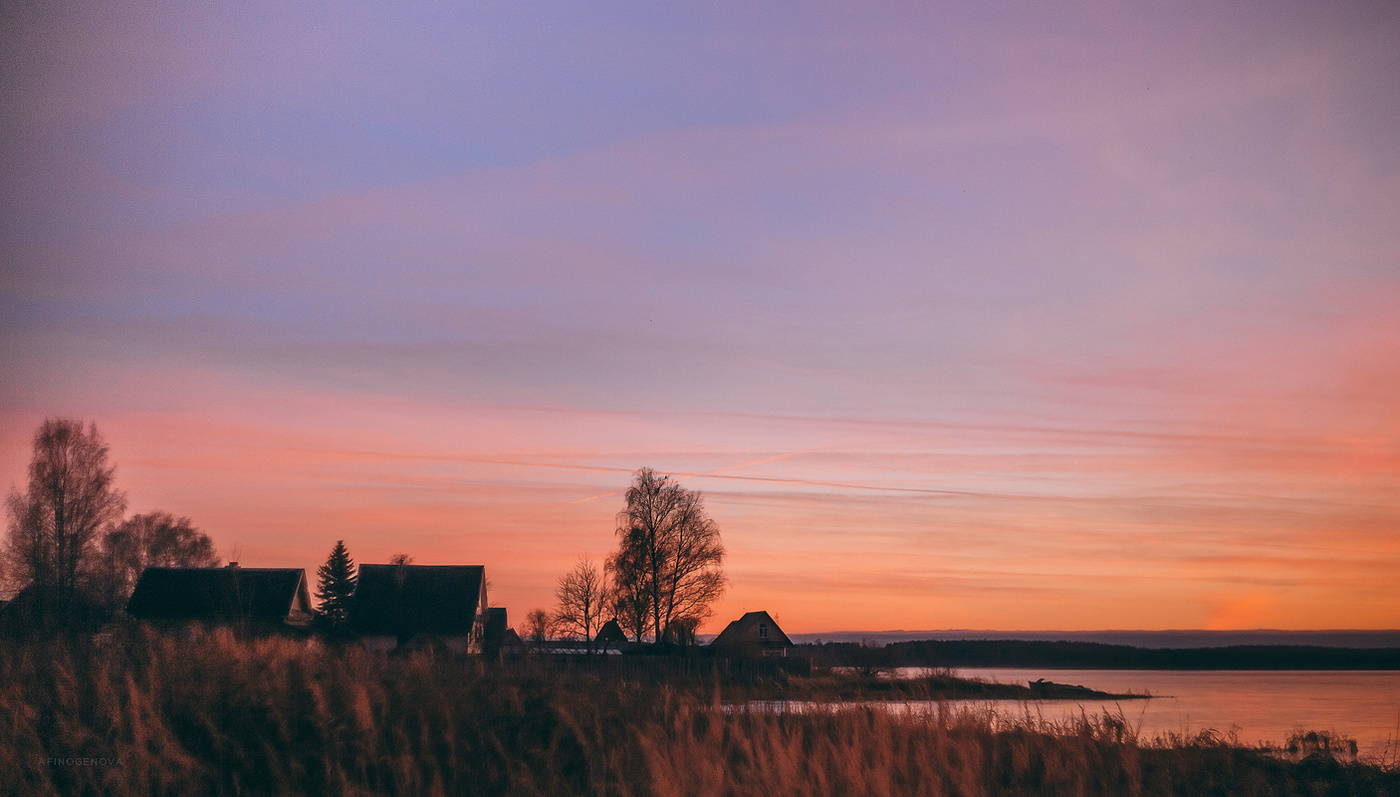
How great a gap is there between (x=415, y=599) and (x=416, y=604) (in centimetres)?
36

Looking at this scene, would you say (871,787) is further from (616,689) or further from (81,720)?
(81,720)

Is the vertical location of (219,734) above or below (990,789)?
above

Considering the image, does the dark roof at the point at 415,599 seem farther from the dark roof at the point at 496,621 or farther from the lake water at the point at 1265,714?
the lake water at the point at 1265,714

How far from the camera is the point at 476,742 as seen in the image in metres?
12.1

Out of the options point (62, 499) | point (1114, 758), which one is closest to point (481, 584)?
point (62, 499)

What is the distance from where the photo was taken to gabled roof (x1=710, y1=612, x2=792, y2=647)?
68438 millimetres

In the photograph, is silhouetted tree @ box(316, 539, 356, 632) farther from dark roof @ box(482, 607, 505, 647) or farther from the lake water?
the lake water

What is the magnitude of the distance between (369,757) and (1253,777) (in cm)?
1085

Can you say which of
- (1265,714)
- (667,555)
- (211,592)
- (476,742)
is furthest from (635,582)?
(476,742)

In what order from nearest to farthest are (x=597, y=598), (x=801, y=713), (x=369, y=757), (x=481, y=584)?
(x=369, y=757), (x=801, y=713), (x=481, y=584), (x=597, y=598)

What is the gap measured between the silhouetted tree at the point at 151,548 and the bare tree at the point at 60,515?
9.40 meters

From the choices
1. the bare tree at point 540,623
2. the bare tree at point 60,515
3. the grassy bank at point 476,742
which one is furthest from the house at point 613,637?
the grassy bank at point 476,742

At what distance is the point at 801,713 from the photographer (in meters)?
15.3

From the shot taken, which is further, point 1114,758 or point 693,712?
point 693,712
